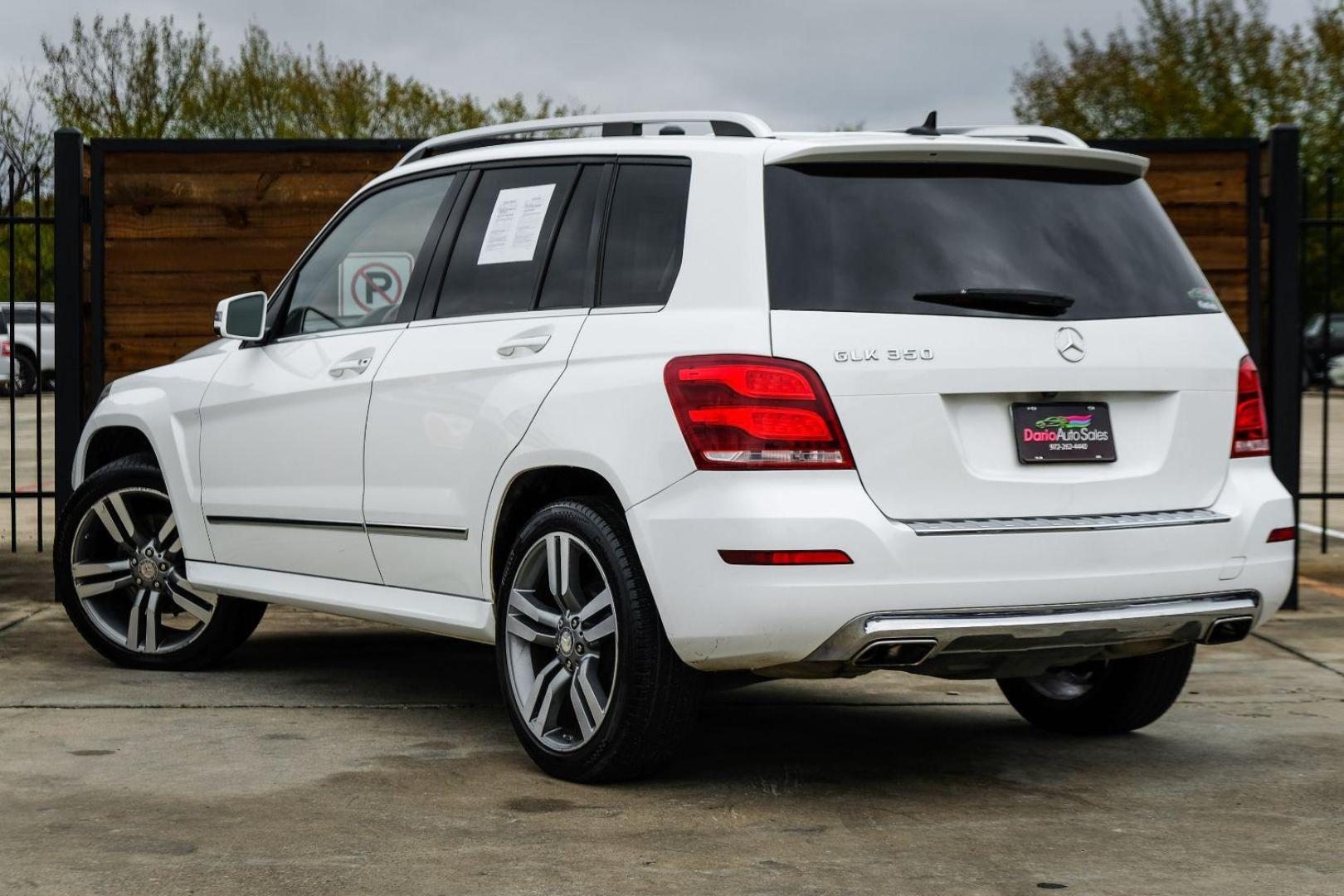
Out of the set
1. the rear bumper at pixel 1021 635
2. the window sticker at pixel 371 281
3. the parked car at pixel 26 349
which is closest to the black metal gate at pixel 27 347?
the parked car at pixel 26 349

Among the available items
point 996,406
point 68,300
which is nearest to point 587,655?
point 996,406

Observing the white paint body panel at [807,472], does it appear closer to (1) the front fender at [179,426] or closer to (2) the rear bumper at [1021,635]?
(2) the rear bumper at [1021,635]

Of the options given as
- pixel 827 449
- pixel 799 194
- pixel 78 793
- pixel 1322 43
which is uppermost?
pixel 1322 43

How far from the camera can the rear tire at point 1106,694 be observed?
5672mm

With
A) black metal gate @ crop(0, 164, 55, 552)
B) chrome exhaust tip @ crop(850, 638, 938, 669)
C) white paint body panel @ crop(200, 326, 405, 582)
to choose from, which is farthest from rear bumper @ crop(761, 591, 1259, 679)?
black metal gate @ crop(0, 164, 55, 552)

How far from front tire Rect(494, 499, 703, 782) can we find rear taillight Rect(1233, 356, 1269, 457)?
1614 mm

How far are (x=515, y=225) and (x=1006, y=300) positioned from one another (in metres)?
1.60

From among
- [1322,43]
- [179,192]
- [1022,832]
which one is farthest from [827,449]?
[1322,43]

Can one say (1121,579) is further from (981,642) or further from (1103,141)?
(1103,141)

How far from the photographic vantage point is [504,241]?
220 inches

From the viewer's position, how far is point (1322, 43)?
1646 inches

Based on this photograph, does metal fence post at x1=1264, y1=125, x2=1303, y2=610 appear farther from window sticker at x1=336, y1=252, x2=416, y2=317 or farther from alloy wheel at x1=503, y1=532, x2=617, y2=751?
alloy wheel at x1=503, y1=532, x2=617, y2=751

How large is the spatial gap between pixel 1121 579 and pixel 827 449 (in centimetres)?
85

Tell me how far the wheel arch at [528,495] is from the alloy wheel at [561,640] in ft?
0.50
